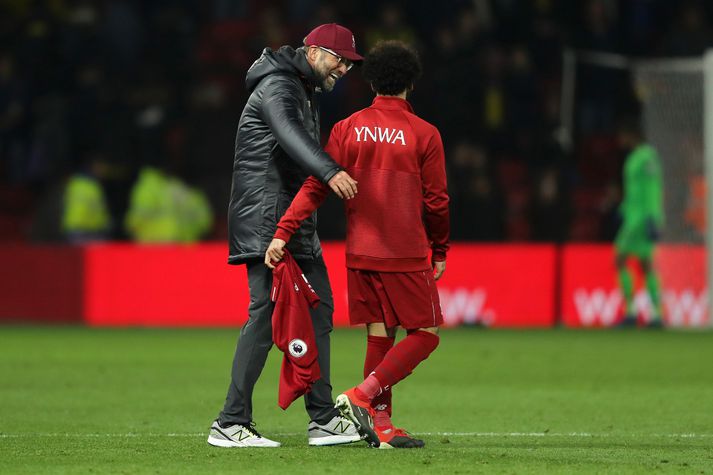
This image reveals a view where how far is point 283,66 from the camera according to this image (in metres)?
7.82

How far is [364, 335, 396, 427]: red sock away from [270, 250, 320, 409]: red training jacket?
309 millimetres

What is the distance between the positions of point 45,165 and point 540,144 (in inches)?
265

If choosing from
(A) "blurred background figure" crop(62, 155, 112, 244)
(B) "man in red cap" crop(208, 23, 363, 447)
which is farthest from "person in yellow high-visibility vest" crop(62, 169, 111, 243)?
(B) "man in red cap" crop(208, 23, 363, 447)

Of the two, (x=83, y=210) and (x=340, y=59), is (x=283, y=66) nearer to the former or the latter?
(x=340, y=59)

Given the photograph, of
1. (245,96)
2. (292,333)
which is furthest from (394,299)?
(245,96)

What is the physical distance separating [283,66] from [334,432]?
1888 mm

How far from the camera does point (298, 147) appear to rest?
7.45 meters

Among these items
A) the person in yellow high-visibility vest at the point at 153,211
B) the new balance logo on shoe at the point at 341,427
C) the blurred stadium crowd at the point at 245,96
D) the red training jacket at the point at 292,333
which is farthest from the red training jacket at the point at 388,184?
the person in yellow high-visibility vest at the point at 153,211

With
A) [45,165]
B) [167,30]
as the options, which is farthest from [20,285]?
[167,30]

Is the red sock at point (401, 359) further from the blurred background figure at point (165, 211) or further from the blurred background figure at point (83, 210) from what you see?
the blurred background figure at point (83, 210)

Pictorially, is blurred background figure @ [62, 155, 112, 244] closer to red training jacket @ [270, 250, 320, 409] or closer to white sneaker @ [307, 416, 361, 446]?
white sneaker @ [307, 416, 361, 446]

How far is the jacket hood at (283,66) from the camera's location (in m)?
7.82

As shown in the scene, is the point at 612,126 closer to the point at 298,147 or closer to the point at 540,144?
the point at 540,144

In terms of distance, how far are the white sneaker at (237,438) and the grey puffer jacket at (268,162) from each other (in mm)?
836
